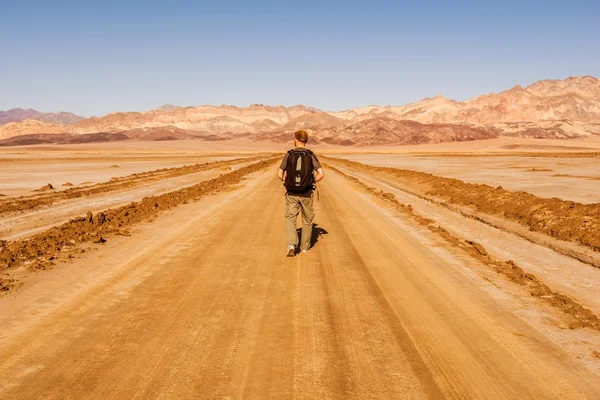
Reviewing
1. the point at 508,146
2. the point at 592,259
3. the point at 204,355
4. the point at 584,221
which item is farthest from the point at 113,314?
the point at 508,146

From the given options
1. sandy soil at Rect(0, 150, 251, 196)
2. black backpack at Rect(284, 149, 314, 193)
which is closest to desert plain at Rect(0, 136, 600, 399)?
black backpack at Rect(284, 149, 314, 193)

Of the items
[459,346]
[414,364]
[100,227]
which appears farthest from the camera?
[100,227]

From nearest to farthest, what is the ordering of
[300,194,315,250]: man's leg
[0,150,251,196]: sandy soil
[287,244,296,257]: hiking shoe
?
1. [287,244,296,257]: hiking shoe
2. [300,194,315,250]: man's leg
3. [0,150,251,196]: sandy soil

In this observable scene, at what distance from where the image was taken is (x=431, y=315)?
222 inches

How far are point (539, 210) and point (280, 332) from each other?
1183cm

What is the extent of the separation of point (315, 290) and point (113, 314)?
247 cm

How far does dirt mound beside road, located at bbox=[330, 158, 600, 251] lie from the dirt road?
4625 mm

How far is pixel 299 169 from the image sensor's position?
28.3ft

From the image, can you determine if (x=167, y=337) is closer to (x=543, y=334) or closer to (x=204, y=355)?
(x=204, y=355)

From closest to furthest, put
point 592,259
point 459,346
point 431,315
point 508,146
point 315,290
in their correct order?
point 459,346 < point 431,315 < point 315,290 < point 592,259 < point 508,146

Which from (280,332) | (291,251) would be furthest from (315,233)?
(280,332)

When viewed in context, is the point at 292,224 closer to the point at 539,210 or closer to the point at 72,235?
the point at 72,235

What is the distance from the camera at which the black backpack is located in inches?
Answer: 338

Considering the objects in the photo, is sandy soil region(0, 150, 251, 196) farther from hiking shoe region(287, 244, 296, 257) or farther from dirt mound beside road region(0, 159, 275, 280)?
hiking shoe region(287, 244, 296, 257)
